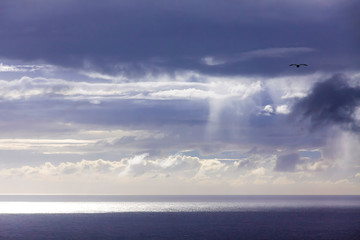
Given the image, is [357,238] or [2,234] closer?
[357,238]

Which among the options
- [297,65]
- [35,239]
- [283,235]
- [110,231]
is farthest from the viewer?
[110,231]

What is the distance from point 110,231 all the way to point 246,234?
50.6 m

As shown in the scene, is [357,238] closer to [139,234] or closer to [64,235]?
[139,234]

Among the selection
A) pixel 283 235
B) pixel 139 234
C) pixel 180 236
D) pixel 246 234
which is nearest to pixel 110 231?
pixel 139 234

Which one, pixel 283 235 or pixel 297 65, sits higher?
pixel 297 65

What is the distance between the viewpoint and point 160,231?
18712 centimetres

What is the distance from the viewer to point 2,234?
590 ft

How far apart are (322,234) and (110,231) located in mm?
77028

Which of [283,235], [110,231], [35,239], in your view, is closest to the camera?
[35,239]

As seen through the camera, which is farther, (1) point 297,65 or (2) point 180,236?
(2) point 180,236

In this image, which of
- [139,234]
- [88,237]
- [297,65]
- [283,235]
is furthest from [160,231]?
[297,65]

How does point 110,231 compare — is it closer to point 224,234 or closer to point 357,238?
point 224,234

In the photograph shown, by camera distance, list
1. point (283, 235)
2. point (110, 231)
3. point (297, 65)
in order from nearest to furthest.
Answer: point (297, 65) → point (283, 235) → point (110, 231)

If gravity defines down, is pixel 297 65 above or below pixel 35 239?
above
